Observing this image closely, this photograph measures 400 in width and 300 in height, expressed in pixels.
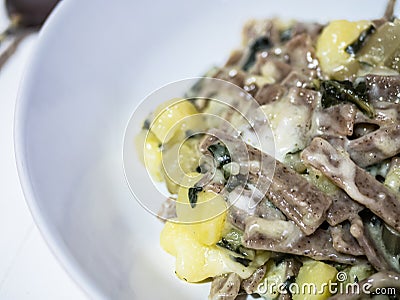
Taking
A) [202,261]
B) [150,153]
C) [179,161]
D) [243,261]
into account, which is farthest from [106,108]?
[243,261]

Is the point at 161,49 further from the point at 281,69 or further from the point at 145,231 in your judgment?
the point at 145,231

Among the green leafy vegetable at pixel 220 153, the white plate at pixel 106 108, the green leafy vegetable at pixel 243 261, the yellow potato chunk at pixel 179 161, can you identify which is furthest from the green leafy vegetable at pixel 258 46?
the green leafy vegetable at pixel 243 261

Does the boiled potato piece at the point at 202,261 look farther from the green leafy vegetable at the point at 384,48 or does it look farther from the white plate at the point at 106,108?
the green leafy vegetable at the point at 384,48

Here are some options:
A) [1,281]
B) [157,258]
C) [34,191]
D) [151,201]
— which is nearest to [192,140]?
[151,201]

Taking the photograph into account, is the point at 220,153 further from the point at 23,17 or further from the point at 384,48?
the point at 23,17

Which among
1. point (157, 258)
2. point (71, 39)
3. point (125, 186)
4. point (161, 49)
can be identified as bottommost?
point (157, 258)

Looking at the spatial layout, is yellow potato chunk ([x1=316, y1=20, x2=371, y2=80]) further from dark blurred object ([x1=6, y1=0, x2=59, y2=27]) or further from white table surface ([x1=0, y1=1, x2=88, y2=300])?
dark blurred object ([x1=6, y1=0, x2=59, y2=27])
